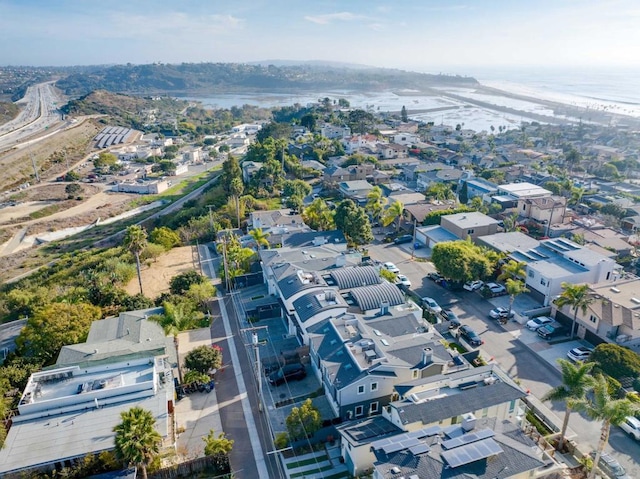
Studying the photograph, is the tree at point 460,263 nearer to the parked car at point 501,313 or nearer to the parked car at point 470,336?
the parked car at point 501,313

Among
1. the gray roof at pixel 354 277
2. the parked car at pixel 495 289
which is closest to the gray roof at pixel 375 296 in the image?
the gray roof at pixel 354 277

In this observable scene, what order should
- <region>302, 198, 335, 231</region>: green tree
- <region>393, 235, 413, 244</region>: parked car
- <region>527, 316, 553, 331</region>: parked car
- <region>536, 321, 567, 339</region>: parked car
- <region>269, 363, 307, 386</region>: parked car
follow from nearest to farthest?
<region>269, 363, 307, 386</region>: parked car
<region>536, 321, 567, 339</region>: parked car
<region>527, 316, 553, 331</region>: parked car
<region>302, 198, 335, 231</region>: green tree
<region>393, 235, 413, 244</region>: parked car

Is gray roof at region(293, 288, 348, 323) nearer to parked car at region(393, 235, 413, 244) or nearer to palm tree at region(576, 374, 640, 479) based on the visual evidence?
palm tree at region(576, 374, 640, 479)

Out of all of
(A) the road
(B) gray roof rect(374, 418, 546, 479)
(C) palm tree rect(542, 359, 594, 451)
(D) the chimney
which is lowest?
(A) the road

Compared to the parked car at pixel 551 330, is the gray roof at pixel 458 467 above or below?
above

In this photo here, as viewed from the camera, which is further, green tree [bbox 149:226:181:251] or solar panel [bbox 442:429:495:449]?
green tree [bbox 149:226:181:251]

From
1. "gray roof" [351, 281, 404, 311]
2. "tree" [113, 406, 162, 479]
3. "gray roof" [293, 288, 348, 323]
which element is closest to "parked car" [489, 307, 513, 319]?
"gray roof" [351, 281, 404, 311]

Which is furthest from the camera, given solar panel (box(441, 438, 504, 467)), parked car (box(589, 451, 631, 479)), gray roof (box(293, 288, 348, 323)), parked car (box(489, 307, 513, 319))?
parked car (box(489, 307, 513, 319))

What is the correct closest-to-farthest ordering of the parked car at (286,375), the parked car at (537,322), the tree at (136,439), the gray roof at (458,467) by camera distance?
the tree at (136,439) < the gray roof at (458,467) < the parked car at (286,375) < the parked car at (537,322)
